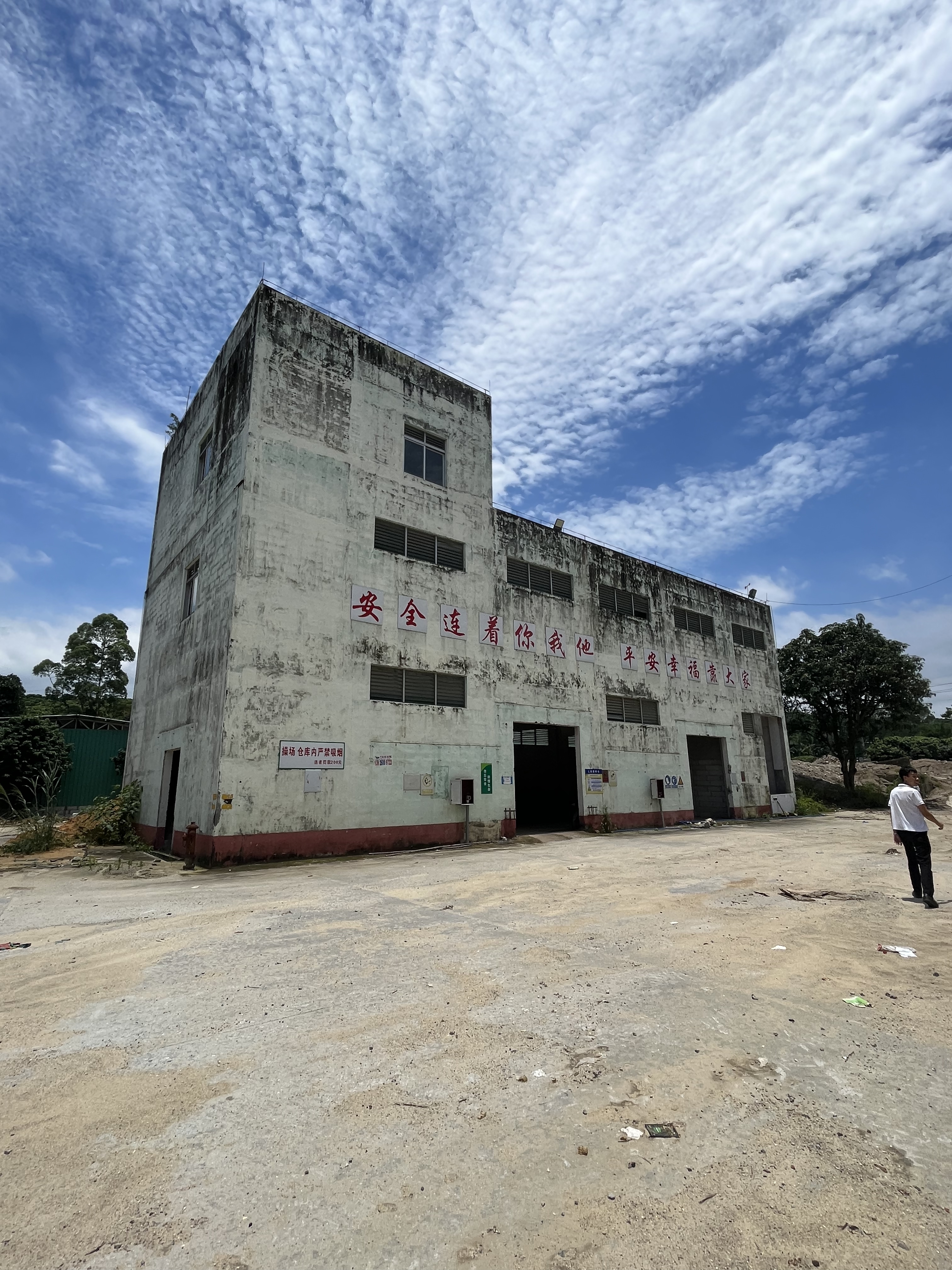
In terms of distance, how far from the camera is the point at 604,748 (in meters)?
17.9

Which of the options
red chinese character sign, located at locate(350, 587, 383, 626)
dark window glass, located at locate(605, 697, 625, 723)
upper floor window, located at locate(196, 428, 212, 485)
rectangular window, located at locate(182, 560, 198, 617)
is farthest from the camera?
dark window glass, located at locate(605, 697, 625, 723)

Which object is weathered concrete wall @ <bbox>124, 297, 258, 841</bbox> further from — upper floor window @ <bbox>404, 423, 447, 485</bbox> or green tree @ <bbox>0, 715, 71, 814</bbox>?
upper floor window @ <bbox>404, 423, 447, 485</bbox>

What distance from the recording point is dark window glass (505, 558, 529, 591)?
1670 cm

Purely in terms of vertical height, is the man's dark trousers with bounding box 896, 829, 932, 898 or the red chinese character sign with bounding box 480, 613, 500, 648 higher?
the red chinese character sign with bounding box 480, 613, 500, 648

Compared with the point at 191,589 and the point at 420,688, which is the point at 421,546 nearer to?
the point at 420,688

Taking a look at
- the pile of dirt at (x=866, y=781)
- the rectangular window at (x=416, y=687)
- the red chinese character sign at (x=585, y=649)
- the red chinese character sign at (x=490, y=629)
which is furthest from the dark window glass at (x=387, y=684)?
the pile of dirt at (x=866, y=781)

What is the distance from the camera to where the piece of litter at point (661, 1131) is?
2445 millimetres

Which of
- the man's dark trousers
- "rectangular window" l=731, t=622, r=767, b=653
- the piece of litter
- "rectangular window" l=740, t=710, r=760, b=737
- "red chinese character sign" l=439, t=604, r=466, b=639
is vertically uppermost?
"rectangular window" l=731, t=622, r=767, b=653

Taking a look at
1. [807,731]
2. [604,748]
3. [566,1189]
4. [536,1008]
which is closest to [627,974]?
[536,1008]

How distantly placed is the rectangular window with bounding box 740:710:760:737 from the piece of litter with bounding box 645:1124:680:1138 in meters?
22.0

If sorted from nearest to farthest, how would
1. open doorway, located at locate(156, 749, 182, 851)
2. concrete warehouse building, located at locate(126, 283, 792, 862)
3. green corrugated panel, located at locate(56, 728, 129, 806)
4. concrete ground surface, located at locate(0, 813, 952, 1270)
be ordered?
concrete ground surface, located at locate(0, 813, 952, 1270) < concrete warehouse building, located at locate(126, 283, 792, 862) < open doorway, located at locate(156, 749, 182, 851) < green corrugated panel, located at locate(56, 728, 129, 806)

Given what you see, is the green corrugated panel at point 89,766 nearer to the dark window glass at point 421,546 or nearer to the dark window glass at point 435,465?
the dark window glass at point 421,546

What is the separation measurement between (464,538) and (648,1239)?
14225mm

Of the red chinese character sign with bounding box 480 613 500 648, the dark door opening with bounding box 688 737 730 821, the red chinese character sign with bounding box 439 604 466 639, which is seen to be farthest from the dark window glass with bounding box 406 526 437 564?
the dark door opening with bounding box 688 737 730 821
